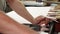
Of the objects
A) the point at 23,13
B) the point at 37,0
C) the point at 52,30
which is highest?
the point at 37,0

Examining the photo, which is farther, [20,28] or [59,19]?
[59,19]

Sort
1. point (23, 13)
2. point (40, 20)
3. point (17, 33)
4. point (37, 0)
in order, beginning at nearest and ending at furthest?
point (17, 33) → point (40, 20) → point (23, 13) → point (37, 0)

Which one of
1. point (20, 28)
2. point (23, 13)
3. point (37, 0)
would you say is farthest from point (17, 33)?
point (37, 0)

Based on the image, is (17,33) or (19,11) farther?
(19,11)

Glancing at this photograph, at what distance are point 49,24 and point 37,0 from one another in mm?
2308

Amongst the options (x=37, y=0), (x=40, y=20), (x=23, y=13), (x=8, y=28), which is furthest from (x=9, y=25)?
(x=37, y=0)

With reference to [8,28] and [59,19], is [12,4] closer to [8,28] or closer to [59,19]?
[59,19]

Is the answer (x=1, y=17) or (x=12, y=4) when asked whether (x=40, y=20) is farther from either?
(x=1, y=17)

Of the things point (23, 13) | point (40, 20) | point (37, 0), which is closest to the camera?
point (40, 20)

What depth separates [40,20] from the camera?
1038mm

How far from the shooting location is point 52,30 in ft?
3.43

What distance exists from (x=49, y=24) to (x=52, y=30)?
6 centimetres

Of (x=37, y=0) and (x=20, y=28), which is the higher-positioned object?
(x=37, y=0)

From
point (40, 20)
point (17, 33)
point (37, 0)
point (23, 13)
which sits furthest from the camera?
point (37, 0)
